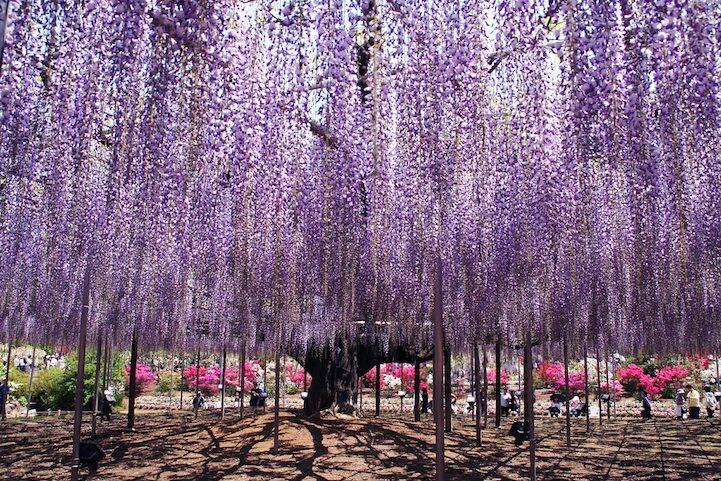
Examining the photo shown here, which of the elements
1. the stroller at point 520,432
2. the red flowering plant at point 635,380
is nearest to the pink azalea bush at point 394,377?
the red flowering plant at point 635,380

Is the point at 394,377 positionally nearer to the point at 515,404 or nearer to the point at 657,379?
the point at 515,404

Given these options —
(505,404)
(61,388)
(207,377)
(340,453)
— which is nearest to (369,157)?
(340,453)

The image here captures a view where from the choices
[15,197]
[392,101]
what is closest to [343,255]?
[392,101]

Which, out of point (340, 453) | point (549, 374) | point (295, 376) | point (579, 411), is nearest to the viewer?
point (340, 453)

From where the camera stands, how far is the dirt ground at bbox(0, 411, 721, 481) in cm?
941

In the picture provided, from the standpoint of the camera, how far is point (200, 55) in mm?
4195

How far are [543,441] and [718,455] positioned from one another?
3.42 metres

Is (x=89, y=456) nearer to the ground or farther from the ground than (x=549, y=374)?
farther from the ground

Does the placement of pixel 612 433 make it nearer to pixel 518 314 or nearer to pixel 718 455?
pixel 718 455

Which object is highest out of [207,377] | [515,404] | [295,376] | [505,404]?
[207,377]

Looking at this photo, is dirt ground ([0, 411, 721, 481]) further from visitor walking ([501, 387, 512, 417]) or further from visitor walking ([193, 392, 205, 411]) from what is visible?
visitor walking ([501, 387, 512, 417])

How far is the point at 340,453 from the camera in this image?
10.6 metres

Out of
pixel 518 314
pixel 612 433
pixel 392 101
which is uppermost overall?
pixel 392 101

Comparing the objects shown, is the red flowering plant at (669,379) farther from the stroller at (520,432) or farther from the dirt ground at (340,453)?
the stroller at (520,432)
